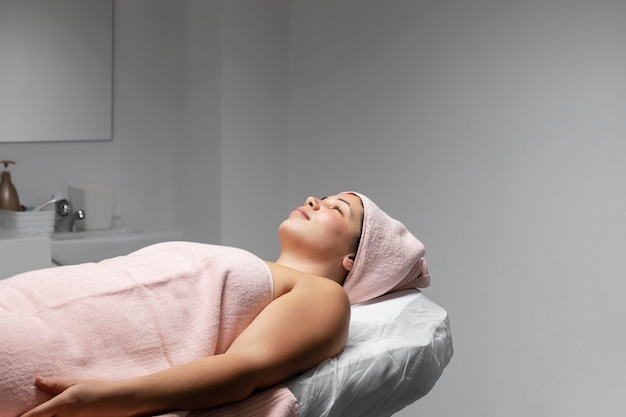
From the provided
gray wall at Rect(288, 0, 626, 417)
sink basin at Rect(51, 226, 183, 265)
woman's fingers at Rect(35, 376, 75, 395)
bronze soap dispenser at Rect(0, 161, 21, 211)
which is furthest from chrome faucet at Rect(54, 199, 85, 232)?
woman's fingers at Rect(35, 376, 75, 395)

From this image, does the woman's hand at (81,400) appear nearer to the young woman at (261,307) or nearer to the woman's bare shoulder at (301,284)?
the young woman at (261,307)

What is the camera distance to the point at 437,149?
3.15m

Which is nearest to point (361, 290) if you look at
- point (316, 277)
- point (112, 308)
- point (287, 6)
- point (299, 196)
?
point (316, 277)

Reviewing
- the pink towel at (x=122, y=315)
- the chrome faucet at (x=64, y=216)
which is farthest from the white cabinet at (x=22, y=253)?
the pink towel at (x=122, y=315)

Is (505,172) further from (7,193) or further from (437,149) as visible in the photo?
(7,193)

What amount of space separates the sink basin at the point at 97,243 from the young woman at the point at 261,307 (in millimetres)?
1437

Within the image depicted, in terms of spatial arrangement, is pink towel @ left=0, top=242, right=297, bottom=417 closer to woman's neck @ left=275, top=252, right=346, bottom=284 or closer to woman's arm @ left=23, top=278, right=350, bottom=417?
woman's arm @ left=23, top=278, right=350, bottom=417

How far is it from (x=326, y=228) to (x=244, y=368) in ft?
1.75

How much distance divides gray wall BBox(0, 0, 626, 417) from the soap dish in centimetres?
21

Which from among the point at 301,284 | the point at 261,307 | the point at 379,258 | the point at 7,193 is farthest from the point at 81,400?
the point at 7,193

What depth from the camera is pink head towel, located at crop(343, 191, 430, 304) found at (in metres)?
1.95

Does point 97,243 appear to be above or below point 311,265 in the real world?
below

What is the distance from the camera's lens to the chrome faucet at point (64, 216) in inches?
131

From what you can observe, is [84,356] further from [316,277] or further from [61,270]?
[316,277]
